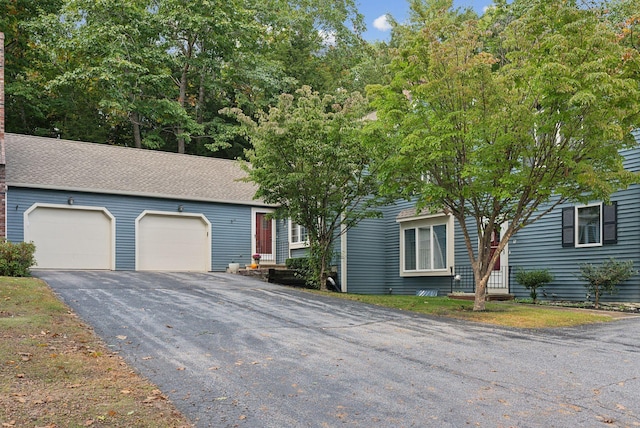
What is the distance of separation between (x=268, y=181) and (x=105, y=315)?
22.4 ft

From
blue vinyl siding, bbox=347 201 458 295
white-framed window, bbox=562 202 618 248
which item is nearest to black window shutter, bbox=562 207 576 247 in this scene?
white-framed window, bbox=562 202 618 248

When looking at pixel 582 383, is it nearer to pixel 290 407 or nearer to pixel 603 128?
pixel 290 407

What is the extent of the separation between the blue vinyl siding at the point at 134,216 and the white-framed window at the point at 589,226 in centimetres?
1067

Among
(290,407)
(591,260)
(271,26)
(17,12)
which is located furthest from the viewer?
(271,26)

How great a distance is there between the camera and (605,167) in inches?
461

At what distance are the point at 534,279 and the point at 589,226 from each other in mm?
1967

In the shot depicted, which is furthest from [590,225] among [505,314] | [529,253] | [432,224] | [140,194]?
[140,194]

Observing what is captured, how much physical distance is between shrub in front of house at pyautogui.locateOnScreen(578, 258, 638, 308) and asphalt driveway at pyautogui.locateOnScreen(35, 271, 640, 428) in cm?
265

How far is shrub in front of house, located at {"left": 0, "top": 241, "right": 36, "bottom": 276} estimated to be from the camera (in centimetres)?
1361

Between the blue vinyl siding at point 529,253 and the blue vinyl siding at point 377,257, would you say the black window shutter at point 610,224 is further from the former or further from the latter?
the blue vinyl siding at point 377,257

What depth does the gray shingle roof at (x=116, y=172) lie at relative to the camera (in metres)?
18.2

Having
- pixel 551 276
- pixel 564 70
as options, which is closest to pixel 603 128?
pixel 564 70

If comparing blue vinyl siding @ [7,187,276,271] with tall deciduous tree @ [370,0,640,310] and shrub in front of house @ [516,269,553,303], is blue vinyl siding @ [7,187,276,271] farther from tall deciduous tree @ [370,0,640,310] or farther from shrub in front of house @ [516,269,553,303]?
tall deciduous tree @ [370,0,640,310]

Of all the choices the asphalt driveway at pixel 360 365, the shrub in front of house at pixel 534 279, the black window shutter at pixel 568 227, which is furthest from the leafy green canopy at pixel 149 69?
the asphalt driveway at pixel 360 365
